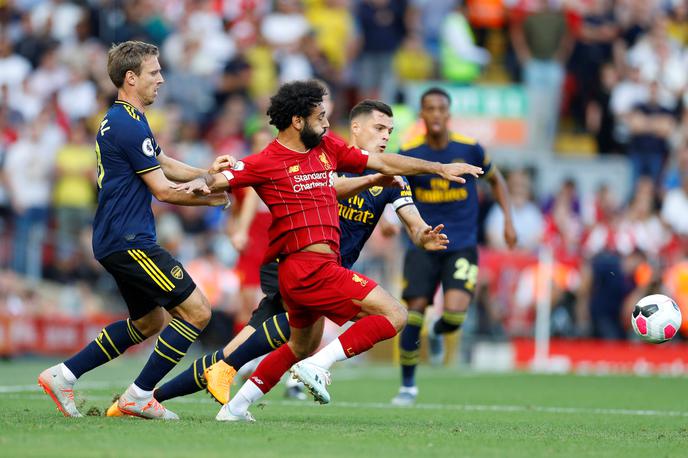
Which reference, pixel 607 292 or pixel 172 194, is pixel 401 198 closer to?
pixel 172 194

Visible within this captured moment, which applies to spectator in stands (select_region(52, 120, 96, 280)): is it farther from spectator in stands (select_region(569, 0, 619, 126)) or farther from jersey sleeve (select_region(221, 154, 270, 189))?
jersey sleeve (select_region(221, 154, 270, 189))

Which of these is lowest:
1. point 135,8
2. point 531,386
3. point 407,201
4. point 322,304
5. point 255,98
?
point 531,386

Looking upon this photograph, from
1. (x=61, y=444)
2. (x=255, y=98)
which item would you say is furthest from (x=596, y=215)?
(x=61, y=444)

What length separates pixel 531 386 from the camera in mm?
14734

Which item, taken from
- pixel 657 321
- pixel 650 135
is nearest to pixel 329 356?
pixel 657 321

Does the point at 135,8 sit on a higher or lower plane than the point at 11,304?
higher

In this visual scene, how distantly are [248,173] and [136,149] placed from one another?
78cm

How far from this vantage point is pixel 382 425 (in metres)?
9.12

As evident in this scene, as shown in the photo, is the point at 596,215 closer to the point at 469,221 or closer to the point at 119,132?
the point at 469,221

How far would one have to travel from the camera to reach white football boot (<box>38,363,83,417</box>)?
894cm

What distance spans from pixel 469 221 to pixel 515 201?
8340 mm

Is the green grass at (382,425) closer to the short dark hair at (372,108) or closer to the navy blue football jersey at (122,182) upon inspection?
the navy blue football jersey at (122,182)

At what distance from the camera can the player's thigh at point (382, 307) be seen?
867 cm

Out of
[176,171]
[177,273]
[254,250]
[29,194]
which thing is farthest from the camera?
[29,194]
